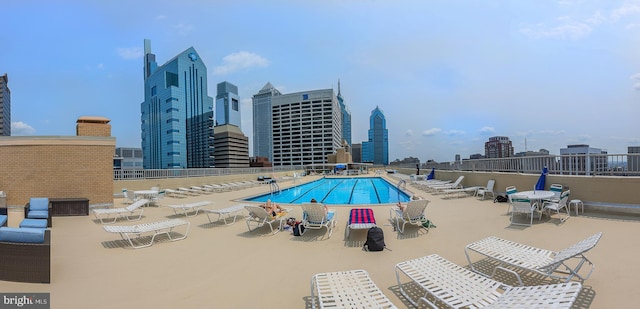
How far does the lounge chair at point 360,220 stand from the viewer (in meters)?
5.98

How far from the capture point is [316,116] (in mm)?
127562

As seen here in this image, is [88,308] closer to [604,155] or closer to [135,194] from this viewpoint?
[135,194]

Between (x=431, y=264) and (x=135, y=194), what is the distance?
39.7 ft

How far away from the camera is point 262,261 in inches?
185

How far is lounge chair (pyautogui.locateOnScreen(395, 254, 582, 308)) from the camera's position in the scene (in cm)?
231

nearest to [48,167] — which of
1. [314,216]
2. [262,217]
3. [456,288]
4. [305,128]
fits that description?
[262,217]

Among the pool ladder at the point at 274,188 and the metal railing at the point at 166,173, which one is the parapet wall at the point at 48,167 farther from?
the pool ladder at the point at 274,188

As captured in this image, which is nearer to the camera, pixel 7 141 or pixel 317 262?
pixel 317 262

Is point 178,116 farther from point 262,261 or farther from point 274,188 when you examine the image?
point 262,261

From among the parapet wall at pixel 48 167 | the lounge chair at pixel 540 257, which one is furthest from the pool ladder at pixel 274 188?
the lounge chair at pixel 540 257

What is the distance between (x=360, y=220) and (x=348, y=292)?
3851mm

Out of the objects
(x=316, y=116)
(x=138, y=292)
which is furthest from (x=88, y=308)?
(x=316, y=116)

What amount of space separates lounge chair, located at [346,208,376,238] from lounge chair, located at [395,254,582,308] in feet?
7.41

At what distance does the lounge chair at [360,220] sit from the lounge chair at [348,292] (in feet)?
8.66
